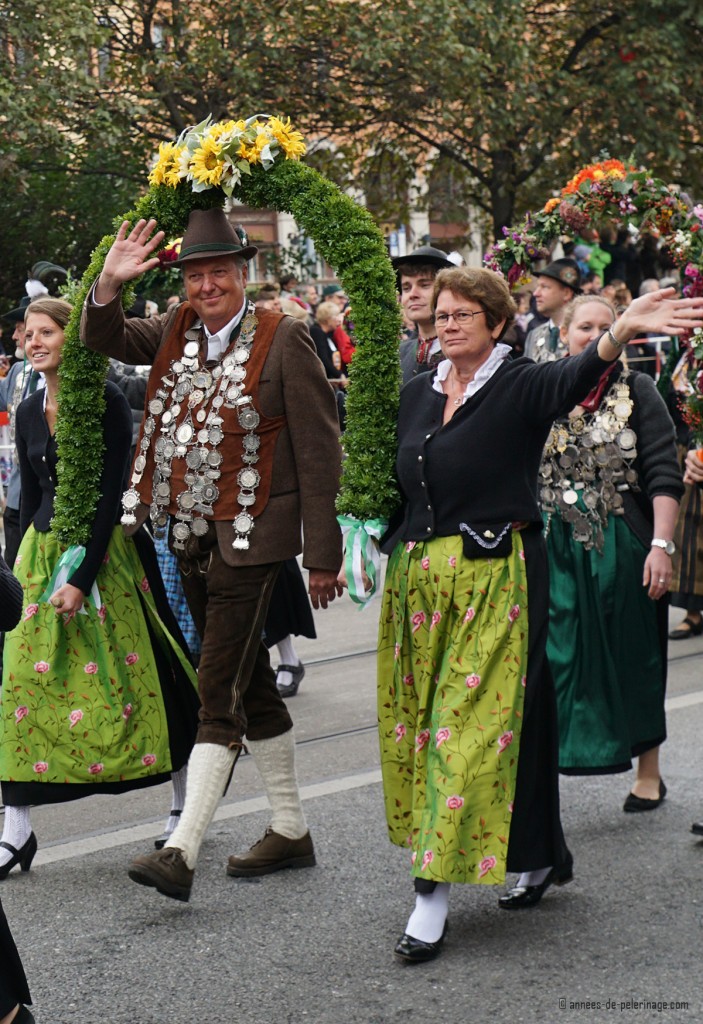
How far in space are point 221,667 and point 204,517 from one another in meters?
0.46

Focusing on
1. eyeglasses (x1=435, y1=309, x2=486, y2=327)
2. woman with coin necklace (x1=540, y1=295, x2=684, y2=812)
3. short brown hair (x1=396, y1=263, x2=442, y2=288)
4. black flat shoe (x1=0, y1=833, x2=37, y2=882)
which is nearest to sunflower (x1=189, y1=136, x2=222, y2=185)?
eyeglasses (x1=435, y1=309, x2=486, y2=327)

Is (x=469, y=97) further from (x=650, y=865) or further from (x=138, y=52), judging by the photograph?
(x=650, y=865)

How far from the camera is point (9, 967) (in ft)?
10.8

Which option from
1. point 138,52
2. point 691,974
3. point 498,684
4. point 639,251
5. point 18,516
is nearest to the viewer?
point 691,974

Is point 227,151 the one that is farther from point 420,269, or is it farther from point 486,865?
point 486,865

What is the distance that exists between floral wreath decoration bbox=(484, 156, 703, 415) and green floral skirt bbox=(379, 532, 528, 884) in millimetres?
1372

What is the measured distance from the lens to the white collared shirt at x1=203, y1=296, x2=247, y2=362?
188 inches

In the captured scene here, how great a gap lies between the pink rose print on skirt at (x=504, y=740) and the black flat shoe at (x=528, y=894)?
55 cm

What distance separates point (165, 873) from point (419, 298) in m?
2.55

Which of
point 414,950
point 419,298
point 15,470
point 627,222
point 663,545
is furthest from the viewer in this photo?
point 15,470

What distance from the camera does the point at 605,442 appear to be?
5.29 m

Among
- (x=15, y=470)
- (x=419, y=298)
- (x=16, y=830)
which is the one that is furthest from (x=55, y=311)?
(x=16, y=830)

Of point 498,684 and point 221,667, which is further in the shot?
point 221,667

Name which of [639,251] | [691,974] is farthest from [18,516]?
[639,251]
